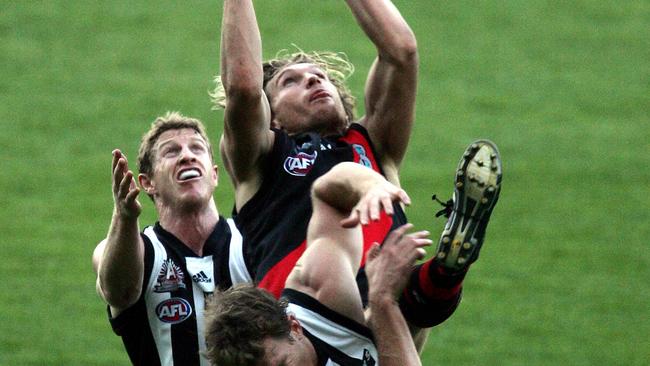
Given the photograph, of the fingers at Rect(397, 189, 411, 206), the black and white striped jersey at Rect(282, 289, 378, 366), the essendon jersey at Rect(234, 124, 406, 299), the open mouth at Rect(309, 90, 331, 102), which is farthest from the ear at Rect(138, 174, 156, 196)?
the fingers at Rect(397, 189, 411, 206)

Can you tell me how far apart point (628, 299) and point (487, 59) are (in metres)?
4.94

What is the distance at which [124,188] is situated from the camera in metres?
6.23

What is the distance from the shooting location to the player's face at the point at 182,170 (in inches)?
275

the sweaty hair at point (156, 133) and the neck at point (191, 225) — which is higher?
the sweaty hair at point (156, 133)

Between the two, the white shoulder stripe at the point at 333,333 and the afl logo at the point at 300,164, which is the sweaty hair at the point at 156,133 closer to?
the afl logo at the point at 300,164

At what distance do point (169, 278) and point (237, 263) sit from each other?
33cm

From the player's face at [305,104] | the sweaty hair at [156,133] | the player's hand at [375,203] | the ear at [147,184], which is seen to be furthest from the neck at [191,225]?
the player's hand at [375,203]

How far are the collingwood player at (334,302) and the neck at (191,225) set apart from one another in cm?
80

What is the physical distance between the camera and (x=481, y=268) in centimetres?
1208

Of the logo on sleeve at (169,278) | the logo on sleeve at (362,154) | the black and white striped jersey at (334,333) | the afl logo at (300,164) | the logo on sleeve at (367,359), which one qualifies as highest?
the logo on sleeve at (362,154)

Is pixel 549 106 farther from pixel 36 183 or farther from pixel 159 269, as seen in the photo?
pixel 159 269

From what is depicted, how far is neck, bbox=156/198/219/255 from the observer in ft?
23.1

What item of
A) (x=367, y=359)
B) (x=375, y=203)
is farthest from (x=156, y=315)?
(x=375, y=203)

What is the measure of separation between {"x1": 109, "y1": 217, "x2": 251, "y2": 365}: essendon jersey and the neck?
0.21ft
